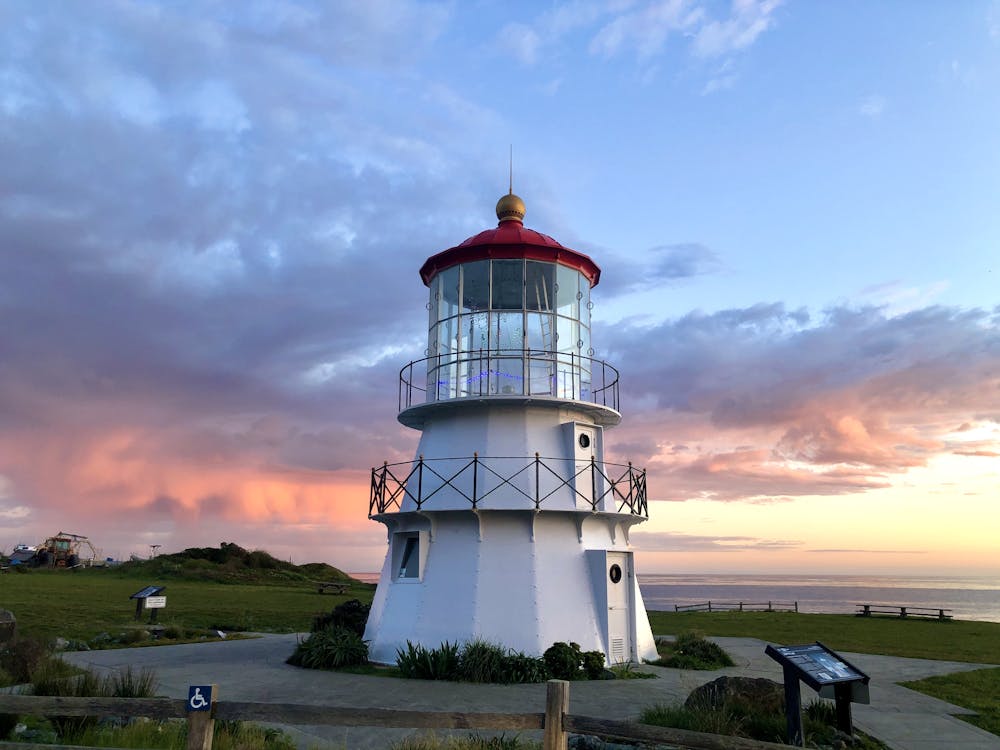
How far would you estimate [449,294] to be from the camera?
18016 mm

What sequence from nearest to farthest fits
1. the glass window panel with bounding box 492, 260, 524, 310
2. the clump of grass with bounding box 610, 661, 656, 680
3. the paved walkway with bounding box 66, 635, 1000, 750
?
the paved walkway with bounding box 66, 635, 1000, 750
the clump of grass with bounding box 610, 661, 656, 680
the glass window panel with bounding box 492, 260, 524, 310

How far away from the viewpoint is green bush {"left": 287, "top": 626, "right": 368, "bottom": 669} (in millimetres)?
Answer: 16297

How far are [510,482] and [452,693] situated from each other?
4.96 meters

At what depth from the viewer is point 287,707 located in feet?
21.1

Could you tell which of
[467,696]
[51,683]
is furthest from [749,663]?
[51,683]

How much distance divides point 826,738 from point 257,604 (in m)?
33.6

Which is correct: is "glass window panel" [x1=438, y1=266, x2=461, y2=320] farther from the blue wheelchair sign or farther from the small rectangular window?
the blue wheelchair sign

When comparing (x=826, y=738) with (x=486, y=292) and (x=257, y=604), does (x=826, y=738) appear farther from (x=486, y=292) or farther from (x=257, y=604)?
(x=257, y=604)

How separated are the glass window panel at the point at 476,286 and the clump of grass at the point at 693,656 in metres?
9.55

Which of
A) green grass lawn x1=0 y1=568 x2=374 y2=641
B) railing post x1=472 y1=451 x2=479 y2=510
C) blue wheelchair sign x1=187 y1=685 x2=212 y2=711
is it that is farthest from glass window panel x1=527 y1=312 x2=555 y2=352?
green grass lawn x1=0 y1=568 x2=374 y2=641

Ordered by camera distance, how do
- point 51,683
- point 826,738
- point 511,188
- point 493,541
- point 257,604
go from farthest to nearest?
point 257,604
point 511,188
point 493,541
point 51,683
point 826,738

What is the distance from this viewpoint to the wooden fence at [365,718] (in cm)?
634

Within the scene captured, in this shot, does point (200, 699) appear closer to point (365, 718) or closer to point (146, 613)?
point (365, 718)

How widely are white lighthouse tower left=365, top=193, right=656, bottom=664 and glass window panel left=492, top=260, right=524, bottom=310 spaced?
1.1 inches
